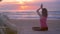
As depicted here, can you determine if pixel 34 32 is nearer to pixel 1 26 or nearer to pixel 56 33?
pixel 56 33

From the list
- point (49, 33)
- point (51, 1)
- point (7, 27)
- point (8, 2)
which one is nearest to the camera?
point (7, 27)

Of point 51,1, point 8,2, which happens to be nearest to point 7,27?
point 8,2

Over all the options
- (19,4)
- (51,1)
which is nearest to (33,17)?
(19,4)

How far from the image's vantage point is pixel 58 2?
440 inches

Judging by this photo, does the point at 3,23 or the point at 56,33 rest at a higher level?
the point at 3,23

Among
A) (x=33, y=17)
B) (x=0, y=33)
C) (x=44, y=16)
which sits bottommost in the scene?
(x=33, y=17)

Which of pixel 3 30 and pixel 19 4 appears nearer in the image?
pixel 3 30

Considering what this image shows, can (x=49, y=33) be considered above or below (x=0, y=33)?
below

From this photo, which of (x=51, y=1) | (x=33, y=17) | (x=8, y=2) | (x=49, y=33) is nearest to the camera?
(x=49, y=33)

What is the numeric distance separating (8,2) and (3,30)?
10025 millimetres

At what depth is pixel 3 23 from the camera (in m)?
1.07

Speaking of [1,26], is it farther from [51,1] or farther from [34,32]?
[51,1]

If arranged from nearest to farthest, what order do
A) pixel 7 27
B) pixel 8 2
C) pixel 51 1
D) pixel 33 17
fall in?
pixel 7 27 → pixel 33 17 → pixel 8 2 → pixel 51 1

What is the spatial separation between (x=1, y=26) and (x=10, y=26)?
5 cm
